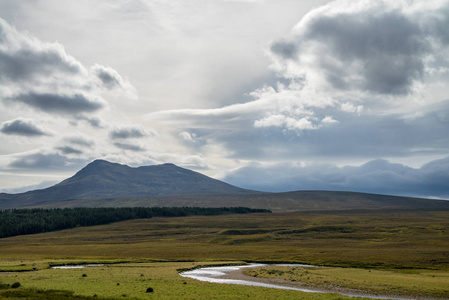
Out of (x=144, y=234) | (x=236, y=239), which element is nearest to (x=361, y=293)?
(x=236, y=239)

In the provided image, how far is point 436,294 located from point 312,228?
127552 millimetres

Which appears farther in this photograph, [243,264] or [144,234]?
[144,234]

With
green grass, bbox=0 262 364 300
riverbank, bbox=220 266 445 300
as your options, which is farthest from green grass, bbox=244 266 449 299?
green grass, bbox=0 262 364 300

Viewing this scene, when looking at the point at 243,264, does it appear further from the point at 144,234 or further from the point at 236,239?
the point at 144,234

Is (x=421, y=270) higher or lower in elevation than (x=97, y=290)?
lower

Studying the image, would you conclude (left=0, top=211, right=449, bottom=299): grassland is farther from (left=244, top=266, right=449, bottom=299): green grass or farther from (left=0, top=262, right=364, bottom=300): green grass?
(left=244, top=266, right=449, bottom=299): green grass

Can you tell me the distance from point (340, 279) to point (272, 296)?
20174 millimetres

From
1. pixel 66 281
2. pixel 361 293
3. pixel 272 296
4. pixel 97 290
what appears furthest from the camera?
pixel 66 281

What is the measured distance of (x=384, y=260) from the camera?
8400 centimetres

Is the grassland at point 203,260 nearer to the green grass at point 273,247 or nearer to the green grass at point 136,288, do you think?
the green grass at point 136,288

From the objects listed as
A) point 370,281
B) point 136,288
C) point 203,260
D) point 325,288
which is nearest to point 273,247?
point 203,260

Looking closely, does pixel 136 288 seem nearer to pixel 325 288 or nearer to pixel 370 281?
pixel 325 288

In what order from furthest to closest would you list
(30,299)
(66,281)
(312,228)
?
(312,228)
(66,281)
(30,299)

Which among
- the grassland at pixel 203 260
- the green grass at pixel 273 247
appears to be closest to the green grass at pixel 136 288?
the grassland at pixel 203 260
